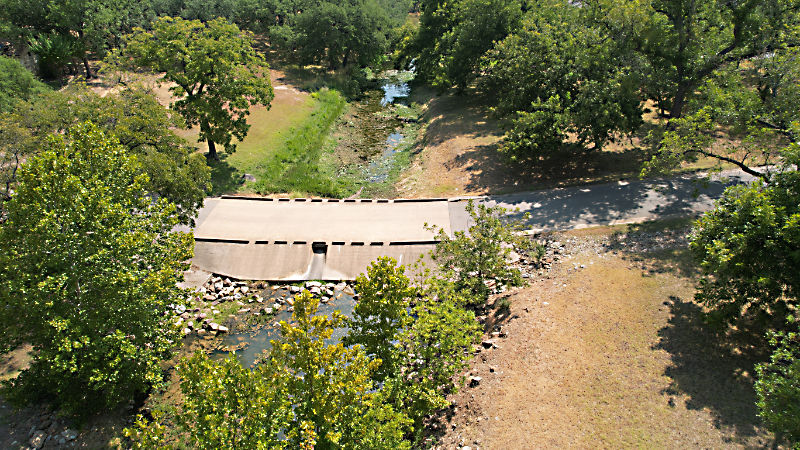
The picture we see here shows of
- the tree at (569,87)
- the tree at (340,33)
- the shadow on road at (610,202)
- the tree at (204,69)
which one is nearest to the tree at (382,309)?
the shadow on road at (610,202)

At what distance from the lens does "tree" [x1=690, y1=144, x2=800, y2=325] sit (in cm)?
1444

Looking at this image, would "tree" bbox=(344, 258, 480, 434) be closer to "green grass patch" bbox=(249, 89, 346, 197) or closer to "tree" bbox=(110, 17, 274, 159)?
"green grass patch" bbox=(249, 89, 346, 197)

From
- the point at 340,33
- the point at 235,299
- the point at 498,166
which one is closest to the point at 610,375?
the point at 235,299

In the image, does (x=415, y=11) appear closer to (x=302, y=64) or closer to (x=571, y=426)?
(x=302, y=64)

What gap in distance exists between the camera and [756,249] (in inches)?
590

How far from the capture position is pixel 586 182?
28.1 meters

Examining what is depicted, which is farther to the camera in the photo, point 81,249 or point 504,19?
point 504,19

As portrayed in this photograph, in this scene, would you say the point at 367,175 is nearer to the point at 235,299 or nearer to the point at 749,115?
the point at 235,299

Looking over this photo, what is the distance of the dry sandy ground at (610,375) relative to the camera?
45.9ft

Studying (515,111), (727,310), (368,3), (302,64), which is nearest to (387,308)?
(727,310)

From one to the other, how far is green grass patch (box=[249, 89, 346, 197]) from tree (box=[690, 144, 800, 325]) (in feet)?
68.4

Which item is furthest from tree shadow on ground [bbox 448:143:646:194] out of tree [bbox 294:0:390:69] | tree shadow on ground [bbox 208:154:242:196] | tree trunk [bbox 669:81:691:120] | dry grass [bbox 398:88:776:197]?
tree [bbox 294:0:390:69]

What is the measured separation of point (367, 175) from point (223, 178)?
9893 millimetres

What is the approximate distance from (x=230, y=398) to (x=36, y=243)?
847 cm
